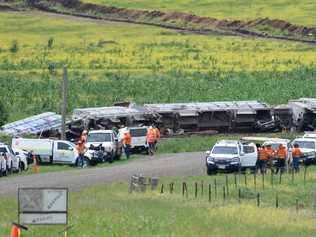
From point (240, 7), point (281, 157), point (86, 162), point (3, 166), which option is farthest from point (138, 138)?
point (240, 7)

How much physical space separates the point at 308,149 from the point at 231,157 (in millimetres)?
5347

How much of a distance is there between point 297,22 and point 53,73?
43.7m

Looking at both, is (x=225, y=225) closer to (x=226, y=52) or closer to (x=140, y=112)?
(x=140, y=112)

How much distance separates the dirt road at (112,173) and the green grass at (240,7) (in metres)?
81.4

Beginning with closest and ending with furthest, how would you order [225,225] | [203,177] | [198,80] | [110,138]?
[225,225]
[203,177]
[110,138]
[198,80]

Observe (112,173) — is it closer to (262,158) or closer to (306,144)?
(262,158)

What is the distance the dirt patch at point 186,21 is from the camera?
5049 inches

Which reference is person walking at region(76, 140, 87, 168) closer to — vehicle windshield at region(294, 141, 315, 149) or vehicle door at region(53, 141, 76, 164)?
vehicle door at region(53, 141, 76, 164)

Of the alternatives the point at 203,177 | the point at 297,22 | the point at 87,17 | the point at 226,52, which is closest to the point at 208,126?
the point at 203,177

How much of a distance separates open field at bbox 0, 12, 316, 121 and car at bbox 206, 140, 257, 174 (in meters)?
20.3

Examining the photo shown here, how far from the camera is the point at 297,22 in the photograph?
13138cm

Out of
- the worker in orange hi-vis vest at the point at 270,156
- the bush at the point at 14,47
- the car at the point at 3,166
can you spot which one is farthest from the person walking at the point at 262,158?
the bush at the point at 14,47

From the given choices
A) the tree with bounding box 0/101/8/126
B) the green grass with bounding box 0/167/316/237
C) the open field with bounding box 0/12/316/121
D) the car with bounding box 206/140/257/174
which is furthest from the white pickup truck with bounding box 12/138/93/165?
the open field with bounding box 0/12/316/121

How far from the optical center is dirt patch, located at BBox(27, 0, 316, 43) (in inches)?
5049
